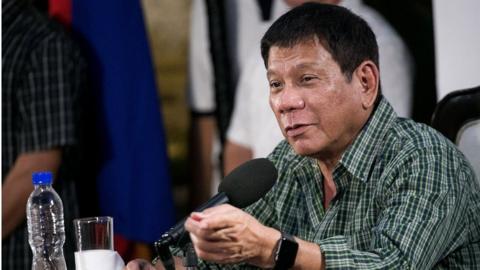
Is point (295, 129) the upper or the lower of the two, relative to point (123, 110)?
upper

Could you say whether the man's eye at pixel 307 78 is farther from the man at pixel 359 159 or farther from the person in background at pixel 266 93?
the person in background at pixel 266 93

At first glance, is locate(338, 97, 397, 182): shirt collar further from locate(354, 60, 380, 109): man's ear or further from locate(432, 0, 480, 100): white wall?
locate(432, 0, 480, 100): white wall

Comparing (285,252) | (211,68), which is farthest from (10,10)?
(285,252)

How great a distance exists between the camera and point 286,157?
2.56 meters

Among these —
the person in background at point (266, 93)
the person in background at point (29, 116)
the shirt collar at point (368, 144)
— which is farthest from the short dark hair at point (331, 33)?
the person in background at point (29, 116)

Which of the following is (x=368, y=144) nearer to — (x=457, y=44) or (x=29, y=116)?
(x=457, y=44)

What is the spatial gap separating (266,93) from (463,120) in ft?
3.07

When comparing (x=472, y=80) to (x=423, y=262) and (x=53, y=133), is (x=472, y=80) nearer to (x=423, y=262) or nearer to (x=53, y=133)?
(x=423, y=262)

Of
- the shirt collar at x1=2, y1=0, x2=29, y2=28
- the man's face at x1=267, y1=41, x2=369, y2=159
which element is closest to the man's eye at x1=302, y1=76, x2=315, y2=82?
the man's face at x1=267, y1=41, x2=369, y2=159

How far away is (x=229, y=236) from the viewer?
5.91ft

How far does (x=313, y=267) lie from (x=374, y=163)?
39cm

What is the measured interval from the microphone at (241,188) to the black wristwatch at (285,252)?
0.10 meters

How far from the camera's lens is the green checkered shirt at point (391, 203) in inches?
79.5

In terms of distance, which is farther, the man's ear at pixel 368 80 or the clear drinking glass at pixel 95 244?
the man's ear at pixel 368 80
